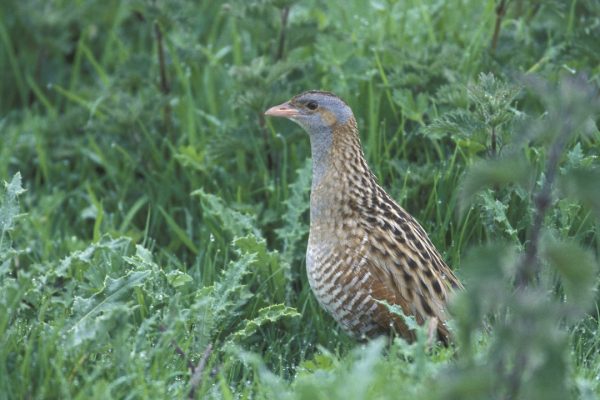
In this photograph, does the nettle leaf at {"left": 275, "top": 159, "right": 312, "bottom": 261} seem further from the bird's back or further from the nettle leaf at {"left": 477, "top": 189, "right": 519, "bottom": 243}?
the nettle leaf at {"left": 477, "top": 189, "right": 519, "bottom": 243}

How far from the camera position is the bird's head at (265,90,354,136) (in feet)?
17.0

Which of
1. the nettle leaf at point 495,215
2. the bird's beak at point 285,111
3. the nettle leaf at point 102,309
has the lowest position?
the nettle leaf at point 102,309

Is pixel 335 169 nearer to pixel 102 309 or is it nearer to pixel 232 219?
pixel 232 219

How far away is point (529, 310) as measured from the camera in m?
3.29

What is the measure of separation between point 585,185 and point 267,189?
116 inches

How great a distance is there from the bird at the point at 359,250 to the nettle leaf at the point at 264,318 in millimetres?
180

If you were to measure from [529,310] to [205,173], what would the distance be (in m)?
3.28

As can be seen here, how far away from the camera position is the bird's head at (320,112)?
5.17 metres

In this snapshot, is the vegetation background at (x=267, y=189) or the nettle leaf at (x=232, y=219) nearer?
the vegetation background at (x=267, y=189)

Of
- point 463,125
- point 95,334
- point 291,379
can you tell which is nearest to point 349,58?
point 463,125

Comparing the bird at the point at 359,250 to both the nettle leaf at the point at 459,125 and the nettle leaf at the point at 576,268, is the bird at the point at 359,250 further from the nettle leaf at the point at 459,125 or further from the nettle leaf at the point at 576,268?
the nettle leaf at the point at 576,268

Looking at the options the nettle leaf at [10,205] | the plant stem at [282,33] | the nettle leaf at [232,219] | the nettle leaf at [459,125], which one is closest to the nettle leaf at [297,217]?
the nettle leaf at [232,219]

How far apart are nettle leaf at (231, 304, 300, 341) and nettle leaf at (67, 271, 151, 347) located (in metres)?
0.48

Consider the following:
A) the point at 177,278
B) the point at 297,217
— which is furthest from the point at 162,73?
the point at 177,278
